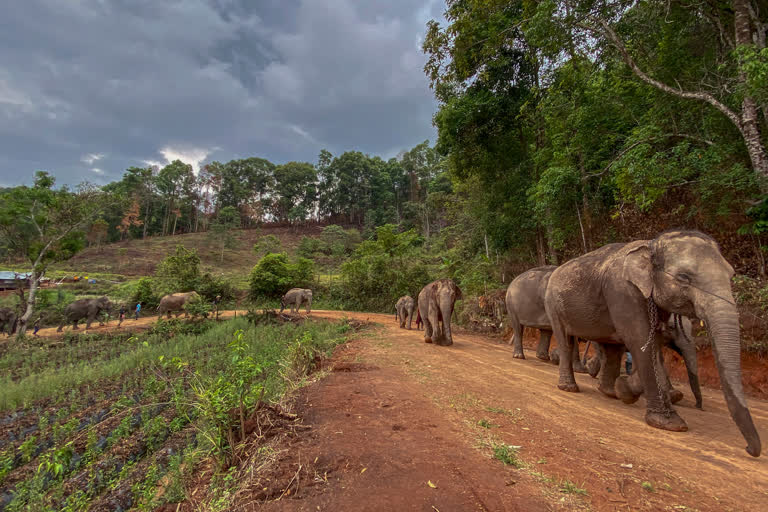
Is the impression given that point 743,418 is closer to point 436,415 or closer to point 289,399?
point 436,415

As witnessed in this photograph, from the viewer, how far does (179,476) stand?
298 cm

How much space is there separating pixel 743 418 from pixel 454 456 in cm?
268

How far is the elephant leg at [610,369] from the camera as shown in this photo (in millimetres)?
4840

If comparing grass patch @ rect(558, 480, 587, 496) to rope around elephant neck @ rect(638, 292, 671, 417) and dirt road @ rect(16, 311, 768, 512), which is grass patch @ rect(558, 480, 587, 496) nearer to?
dirt road @ rect(16, 311, 768, 512)

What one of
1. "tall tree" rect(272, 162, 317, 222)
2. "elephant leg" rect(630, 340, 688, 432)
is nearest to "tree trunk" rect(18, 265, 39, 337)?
"elephant leg" rect(630, 340, 688, 432)

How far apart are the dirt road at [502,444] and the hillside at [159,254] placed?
125ft

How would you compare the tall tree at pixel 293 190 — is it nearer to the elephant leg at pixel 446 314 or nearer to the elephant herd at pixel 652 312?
the elephant leg at pixel 446 314

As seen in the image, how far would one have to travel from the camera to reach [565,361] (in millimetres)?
5199

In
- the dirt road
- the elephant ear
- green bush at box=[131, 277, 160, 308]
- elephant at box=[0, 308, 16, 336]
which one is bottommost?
elephant at box=[0, 308, 16, 336]

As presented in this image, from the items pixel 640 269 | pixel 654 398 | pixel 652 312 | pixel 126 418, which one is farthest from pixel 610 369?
pixel 126 418

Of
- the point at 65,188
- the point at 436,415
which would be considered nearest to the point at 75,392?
the point at 436,415

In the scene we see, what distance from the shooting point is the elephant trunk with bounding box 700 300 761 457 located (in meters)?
2.85

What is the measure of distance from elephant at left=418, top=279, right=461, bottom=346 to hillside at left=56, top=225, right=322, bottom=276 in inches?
1331

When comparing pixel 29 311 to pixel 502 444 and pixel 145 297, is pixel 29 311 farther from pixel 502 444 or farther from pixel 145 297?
pixel 502 444
